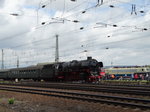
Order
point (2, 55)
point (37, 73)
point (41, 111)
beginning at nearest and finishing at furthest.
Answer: point (41, 111) → point (37, 73) → point (2, 55)

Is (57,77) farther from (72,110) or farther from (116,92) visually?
(72,110)

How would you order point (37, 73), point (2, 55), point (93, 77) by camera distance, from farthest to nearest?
point (2, 55)
point (37, 73)
point (93, 77)

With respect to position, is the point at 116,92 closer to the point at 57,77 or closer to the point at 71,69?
the point at 71,69

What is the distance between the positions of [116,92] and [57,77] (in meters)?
23.7

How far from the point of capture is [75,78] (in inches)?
1535

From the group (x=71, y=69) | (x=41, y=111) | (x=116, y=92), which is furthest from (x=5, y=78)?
(x=41, y=111)

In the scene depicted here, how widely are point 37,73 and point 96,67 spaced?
51.1ft

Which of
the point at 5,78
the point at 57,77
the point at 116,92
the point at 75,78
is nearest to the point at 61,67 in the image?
the point at 57,77

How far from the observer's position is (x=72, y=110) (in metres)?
12.9

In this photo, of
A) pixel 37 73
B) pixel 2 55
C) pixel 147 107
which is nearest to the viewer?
pixel 147 107

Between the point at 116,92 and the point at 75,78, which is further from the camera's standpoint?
the point at 75,78

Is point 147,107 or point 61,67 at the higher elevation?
point 61,67

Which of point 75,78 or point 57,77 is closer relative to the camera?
point 75,78

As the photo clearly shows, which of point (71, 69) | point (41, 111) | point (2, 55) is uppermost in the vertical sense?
point (2, 55)
